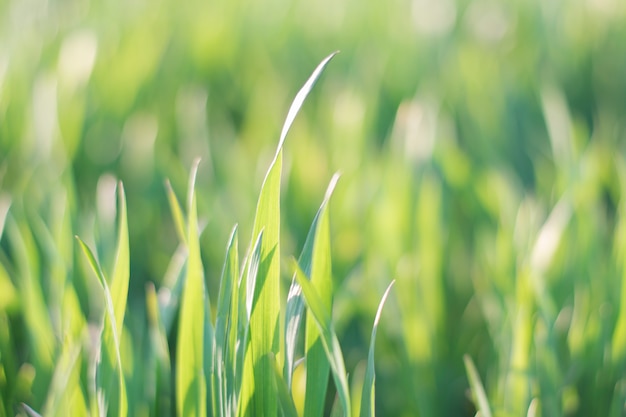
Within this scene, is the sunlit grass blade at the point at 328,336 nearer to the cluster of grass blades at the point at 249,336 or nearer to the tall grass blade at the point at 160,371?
the cluster of grass blades at the point at 249,336

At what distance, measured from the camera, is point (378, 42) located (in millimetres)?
1248

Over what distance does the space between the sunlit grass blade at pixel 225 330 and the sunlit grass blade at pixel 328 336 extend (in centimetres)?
5

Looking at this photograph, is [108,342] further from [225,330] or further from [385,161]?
[385,161]

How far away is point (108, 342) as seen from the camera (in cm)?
46

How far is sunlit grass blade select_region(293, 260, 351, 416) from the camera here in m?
0.40

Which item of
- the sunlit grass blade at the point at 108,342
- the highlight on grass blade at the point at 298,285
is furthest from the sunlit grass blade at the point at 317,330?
the sunlit grass blade at the point at 108,342

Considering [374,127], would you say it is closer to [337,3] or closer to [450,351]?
[450,351]

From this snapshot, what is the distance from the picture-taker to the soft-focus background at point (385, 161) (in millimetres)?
609

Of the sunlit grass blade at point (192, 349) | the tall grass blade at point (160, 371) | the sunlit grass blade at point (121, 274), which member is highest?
the sunlit grass blade at point (121, 274)

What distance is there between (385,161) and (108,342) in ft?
1.42

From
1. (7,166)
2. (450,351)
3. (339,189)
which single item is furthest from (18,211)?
(450,351)

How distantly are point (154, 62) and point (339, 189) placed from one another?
1.48 ft

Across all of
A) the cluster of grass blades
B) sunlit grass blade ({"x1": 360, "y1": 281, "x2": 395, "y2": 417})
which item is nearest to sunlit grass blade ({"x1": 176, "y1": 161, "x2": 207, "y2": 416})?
the cluster of grass blades

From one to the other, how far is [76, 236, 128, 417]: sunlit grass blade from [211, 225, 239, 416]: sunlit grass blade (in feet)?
0.19
